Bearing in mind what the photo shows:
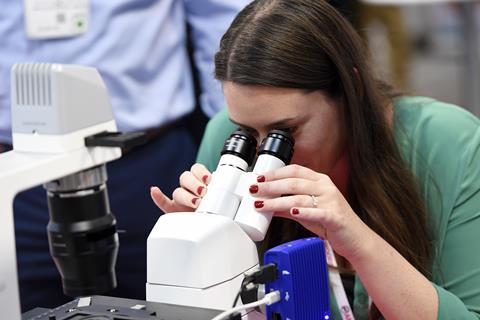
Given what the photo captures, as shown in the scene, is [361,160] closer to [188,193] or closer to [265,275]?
[188,193]

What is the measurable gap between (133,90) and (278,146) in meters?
0.81

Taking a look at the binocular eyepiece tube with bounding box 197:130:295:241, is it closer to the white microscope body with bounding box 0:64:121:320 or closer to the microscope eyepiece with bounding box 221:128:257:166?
the microscope eyepiece with bounding box 221:128:257:166

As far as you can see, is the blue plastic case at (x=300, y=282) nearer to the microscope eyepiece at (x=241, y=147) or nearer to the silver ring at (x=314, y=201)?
the silver ring at (x=314, y=201)

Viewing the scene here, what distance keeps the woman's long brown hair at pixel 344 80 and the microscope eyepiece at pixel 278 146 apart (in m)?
0.14

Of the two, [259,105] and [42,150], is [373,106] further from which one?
[42,150]

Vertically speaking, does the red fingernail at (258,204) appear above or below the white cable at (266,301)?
above

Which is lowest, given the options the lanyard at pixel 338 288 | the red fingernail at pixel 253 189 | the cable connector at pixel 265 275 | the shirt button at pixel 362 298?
the shirt button at pixel 362 298

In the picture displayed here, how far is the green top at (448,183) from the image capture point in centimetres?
157

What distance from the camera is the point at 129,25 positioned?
202cm

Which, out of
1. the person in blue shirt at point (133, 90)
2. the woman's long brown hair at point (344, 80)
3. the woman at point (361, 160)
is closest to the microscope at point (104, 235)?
the woman at point (361, 160)

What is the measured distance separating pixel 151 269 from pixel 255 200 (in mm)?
201

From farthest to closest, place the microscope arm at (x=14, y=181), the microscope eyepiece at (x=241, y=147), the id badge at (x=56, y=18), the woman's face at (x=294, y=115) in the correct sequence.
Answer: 1. the id badge at (x=56, y=18)
2. the woman's face at (x=294, y=115)
3. the microscope eyepiece at (x=241, y=147)
4. the microscope arm at (x=14, y=181)

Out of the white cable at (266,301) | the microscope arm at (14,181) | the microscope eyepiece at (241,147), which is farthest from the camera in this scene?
the microscope eyepiece at (241,147)

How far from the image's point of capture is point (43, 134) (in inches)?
39.5
